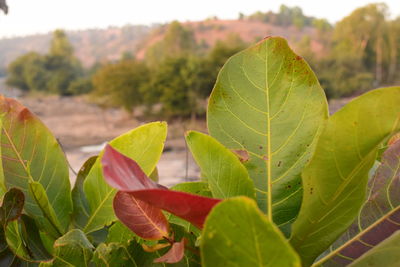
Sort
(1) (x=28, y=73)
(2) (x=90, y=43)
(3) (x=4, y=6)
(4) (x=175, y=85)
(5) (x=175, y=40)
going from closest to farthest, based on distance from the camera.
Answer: (3) (x=4, y=6), (4) (x=175, y=85), (5) (x=175, y=40), (1) (x=28, y=73), (2) (x=90, y=43)

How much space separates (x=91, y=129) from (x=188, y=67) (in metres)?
7.65

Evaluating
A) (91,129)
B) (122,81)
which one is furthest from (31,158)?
(91,129)

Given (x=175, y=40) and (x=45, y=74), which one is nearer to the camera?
(x=175, y=40)

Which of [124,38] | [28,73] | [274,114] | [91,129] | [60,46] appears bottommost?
[91,129]

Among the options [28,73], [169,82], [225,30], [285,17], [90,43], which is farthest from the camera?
[90,43]

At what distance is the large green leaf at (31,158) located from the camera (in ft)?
1.18

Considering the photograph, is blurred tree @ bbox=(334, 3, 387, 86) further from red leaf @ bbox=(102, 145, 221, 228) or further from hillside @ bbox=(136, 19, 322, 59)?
red leaf @ bbox=(102, 145, 221, 228)

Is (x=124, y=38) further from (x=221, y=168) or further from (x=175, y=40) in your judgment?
(x=221, y=168)

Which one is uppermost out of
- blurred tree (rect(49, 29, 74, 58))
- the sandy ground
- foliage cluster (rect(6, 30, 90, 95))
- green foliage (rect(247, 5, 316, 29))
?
green foliage (rect(247, 5, 316, 29))

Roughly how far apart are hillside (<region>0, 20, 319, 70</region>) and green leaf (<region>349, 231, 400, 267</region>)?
137ft

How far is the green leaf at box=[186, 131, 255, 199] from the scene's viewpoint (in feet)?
0.97

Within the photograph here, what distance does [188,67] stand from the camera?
17469mm

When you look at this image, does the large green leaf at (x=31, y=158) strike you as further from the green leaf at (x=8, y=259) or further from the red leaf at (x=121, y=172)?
the red leaf at (x=121, y=172)

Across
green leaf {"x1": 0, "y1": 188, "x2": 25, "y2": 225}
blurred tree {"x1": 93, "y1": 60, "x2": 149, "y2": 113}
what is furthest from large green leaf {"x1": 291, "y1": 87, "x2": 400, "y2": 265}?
blurred tree {"x1": 93, "y1": 60, "x2": 149, "y2": 113}
